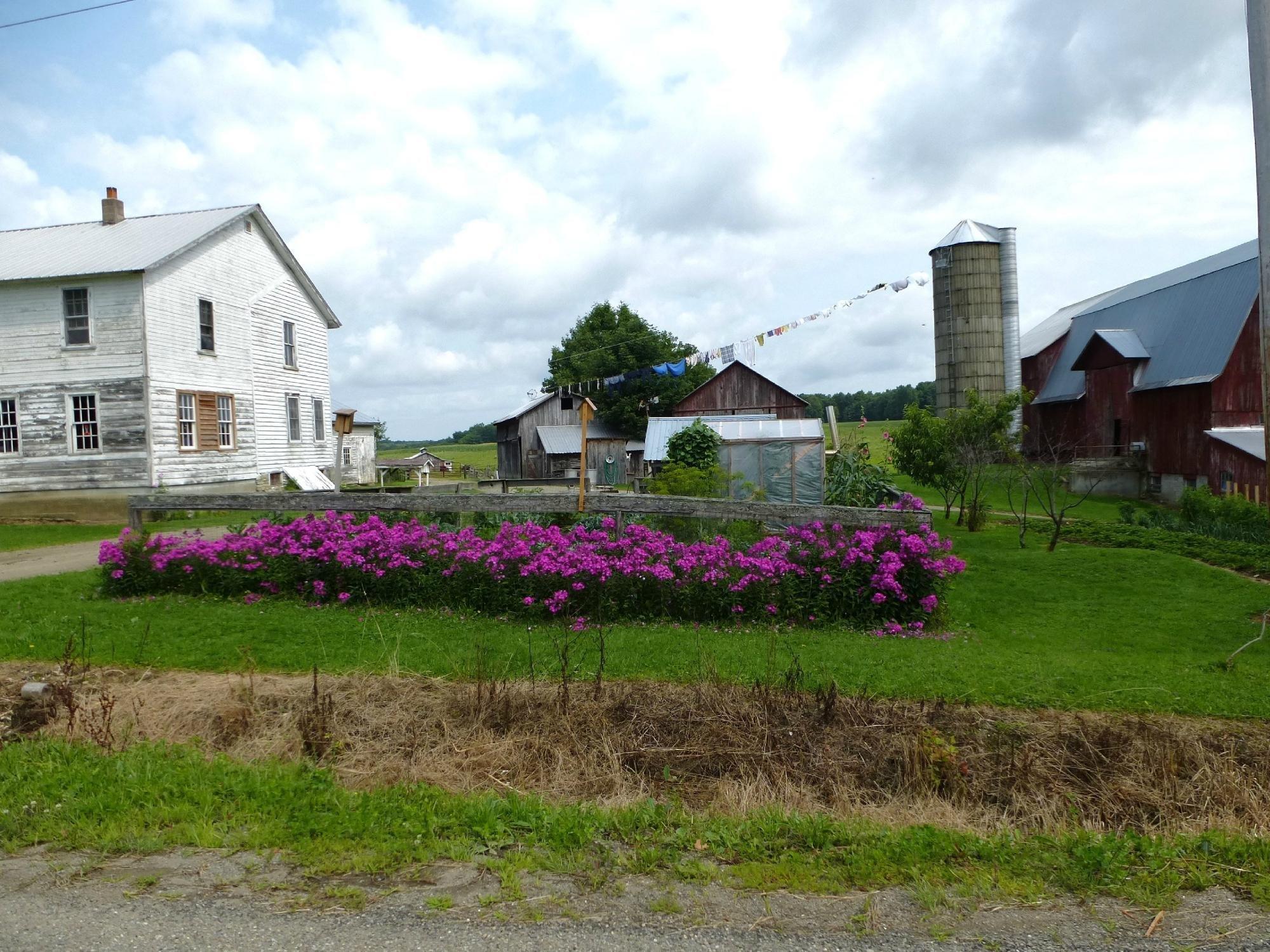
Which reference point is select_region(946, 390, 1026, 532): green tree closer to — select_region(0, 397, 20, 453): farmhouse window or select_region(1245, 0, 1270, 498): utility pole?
select_region(1245, 0, 1270, 498): utility pole

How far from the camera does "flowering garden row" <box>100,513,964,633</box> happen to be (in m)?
10.0

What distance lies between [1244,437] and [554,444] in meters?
33.1

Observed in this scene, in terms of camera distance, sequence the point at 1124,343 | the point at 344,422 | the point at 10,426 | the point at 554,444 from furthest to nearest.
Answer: the point at 554,444
the point at 1124,343
the point at 10,426
the point at 344,422

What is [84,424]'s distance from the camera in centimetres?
2431

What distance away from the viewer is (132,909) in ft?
11.9

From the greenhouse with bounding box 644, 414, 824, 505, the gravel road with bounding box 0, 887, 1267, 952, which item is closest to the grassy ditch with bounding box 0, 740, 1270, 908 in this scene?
the gravel road with bounding box 0, 887, 1267, 952

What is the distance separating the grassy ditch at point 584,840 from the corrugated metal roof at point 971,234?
102 ft

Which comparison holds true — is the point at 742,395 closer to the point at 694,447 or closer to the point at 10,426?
the point at 694,447

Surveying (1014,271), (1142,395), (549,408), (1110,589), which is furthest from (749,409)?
(1110,589)

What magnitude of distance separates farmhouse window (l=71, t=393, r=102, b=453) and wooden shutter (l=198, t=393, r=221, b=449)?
264 centimetres

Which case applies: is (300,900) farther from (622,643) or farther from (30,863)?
(622,643)

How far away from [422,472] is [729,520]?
122ft

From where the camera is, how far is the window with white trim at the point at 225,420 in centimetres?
2705

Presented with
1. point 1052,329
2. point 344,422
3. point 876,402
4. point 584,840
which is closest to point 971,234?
point 1052,329
